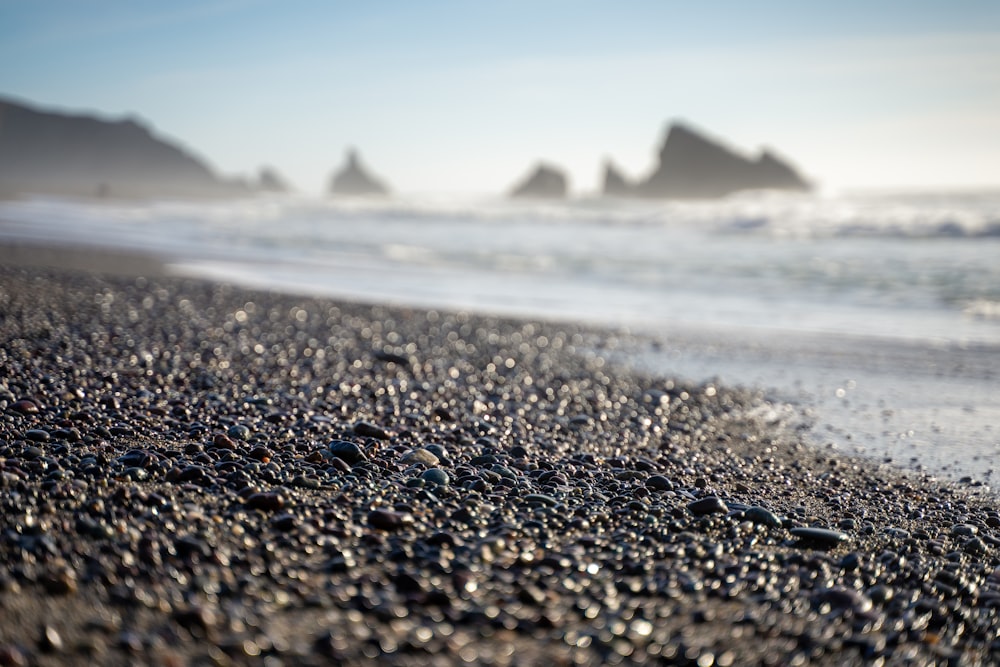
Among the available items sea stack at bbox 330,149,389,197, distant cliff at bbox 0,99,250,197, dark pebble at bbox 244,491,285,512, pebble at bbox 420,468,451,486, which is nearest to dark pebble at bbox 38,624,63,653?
dark pebble at bbox 244,491,285,512

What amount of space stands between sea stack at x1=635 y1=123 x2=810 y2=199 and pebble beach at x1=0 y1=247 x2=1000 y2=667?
74.4 meters

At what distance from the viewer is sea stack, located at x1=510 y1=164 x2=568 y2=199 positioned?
311 ft

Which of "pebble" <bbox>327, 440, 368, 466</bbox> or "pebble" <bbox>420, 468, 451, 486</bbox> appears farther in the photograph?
"pebble" <bbox>327, 440, 368, 466</bbox>

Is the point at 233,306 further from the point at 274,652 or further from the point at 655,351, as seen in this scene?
the point at 274,652

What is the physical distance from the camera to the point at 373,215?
3959 centimetres

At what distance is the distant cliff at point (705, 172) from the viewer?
258ft

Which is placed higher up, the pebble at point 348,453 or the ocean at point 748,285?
the ocean at point 748,285

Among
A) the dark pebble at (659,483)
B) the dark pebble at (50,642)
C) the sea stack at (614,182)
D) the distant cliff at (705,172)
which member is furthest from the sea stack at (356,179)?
the dark pebble at (50,642)

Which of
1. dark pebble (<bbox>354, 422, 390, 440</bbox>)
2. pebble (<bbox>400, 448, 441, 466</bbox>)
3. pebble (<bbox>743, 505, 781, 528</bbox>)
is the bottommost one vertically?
pebble (<bbox>743, 505, 781, 528</bbox>)

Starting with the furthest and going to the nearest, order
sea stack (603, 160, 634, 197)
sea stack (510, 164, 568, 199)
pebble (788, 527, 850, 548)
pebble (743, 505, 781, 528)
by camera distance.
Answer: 1. sea stack (510, 164, 568, 199)
2. sea stack (603, 160, 634, 197)
3. pebble (743, 505, 781, 528)
4. pebble (788, 527, 850, 548)

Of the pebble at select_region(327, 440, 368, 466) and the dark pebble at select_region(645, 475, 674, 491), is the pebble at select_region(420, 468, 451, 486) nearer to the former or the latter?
the pebble at select_region(327, 440, 368, 466)

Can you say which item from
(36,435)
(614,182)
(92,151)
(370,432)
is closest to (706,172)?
(614,182)

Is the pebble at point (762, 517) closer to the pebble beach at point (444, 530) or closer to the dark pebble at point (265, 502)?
the pebble beach at point (444, 530)

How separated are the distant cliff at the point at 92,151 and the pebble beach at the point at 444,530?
13525 cm
